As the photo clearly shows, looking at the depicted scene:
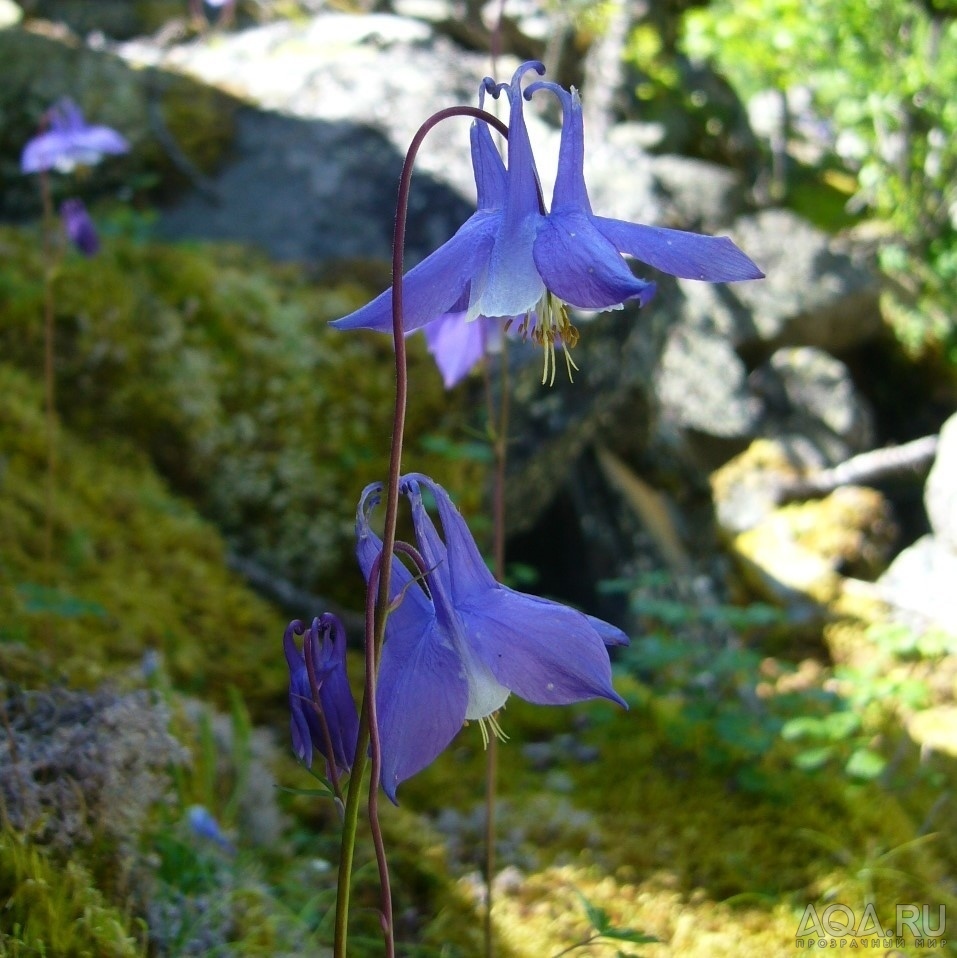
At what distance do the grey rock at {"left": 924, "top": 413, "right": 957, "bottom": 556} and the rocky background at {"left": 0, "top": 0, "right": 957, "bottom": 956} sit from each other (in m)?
1.29

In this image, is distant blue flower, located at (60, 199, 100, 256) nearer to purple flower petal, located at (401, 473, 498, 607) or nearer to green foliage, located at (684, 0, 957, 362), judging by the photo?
purple flower petal, located at (401, 473, 498, 607)

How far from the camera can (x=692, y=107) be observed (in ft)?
41.7

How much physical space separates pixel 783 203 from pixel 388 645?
13413 millimetres

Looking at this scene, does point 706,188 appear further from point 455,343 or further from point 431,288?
point 431,288

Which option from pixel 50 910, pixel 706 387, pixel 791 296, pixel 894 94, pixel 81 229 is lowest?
pixel 706 387

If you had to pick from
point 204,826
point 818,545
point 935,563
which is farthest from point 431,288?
point 818,545

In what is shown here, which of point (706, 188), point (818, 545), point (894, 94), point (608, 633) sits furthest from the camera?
point (706, 188)

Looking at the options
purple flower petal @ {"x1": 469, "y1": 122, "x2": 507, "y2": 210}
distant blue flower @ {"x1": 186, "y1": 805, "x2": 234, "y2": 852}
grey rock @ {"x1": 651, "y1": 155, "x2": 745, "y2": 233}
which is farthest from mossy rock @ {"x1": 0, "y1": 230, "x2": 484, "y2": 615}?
grey rock @ {"x1": 651, "y1": 155, "x2": 745, "y2": 233}

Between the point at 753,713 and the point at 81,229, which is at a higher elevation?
the point at 81,229

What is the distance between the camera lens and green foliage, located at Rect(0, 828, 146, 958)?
1398 millimetres

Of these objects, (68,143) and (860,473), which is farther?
(860,473)

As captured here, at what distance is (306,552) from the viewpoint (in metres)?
3.41

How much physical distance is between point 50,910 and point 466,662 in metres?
0.84

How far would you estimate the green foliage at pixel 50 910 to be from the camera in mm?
1398
